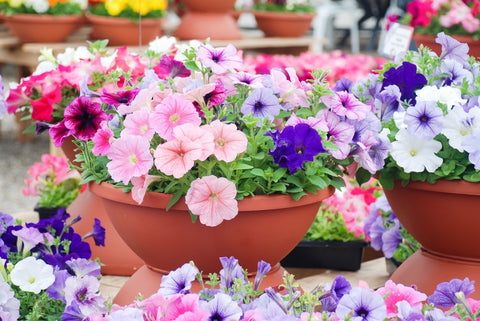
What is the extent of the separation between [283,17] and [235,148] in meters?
3.25

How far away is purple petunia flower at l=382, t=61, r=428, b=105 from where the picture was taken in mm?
1222

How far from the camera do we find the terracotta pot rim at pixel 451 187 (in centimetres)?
114

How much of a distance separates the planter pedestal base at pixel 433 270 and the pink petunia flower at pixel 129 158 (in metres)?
0.54

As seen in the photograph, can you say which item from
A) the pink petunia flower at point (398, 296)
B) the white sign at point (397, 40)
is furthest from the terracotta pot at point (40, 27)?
the pink petunia flower at point (398, 296)

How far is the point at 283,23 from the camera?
417 cm

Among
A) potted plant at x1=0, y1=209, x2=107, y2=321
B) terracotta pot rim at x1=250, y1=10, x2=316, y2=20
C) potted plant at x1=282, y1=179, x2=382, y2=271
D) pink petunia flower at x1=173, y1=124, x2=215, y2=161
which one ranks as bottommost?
terracotta pot rim at x1=250, y1=10, x2=316, y2=20

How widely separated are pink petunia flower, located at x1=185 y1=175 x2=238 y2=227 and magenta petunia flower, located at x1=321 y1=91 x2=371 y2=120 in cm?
22

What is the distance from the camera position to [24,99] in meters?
1.53

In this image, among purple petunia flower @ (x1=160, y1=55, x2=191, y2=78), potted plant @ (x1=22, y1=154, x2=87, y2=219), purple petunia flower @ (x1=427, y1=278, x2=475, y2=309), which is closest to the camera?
purple petunia flower @ (x1=427, y1=278, x2=475, y2=309)

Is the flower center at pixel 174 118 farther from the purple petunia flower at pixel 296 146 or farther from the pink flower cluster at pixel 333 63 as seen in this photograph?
the pink flower cluster at pixel 333 63

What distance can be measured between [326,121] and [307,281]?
1.47 ft

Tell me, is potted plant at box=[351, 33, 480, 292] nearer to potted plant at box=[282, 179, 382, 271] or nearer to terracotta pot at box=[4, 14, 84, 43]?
potted plant at box=[282, 179, 382, 271]

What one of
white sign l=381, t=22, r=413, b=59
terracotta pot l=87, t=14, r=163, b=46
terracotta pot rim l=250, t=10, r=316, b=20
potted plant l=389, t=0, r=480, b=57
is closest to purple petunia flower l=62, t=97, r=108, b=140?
white sign l=381, t=22, r=413, b=59

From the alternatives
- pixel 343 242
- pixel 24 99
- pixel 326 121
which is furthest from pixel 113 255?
pixel 326 121
